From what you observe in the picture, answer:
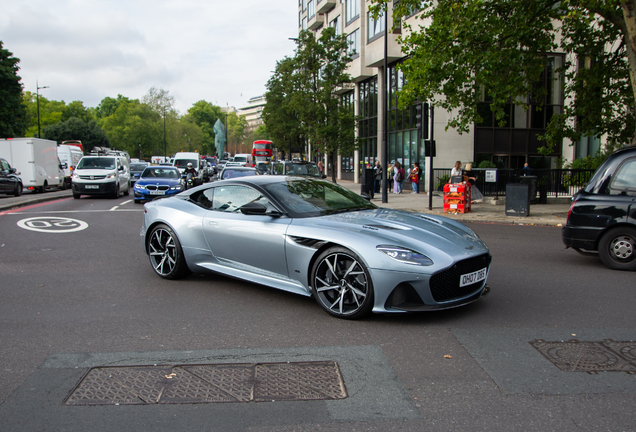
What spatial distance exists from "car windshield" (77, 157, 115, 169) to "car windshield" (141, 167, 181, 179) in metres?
2.87

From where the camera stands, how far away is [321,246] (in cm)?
509

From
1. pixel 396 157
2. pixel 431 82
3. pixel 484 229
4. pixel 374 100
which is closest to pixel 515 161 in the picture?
pixel 396 157

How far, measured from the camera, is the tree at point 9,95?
48562 millimetres

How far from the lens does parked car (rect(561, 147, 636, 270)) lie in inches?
287

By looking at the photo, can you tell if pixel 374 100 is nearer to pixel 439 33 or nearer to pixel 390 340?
pixel 439 33

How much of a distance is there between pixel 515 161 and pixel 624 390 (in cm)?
2872

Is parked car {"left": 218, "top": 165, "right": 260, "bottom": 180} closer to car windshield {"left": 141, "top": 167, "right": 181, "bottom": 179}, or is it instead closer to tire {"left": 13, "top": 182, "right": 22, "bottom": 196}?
car windshield {"left": 141, "top": 167, "right": 181, "bottom": 179}

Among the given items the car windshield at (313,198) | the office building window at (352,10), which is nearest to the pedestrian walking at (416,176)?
the office building window at (352,10)

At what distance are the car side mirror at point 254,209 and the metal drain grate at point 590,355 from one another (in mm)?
2898

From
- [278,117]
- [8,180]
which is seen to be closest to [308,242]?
[8,180]

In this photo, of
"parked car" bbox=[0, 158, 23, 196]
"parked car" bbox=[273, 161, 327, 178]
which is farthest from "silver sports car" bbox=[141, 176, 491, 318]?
"parked car" bbox=[0, 158, 23, 196]

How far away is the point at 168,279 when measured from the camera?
688 cm

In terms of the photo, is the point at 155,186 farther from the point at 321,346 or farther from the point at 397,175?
the point at 321,346

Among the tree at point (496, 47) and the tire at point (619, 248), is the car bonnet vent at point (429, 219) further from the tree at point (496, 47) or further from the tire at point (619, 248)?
the tree at point (496, 47)
